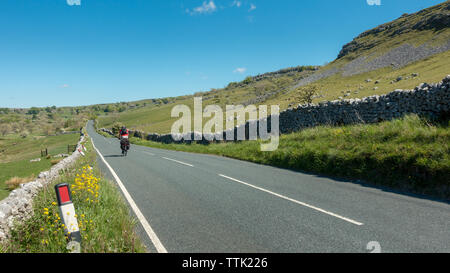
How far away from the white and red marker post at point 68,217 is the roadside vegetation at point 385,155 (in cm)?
760

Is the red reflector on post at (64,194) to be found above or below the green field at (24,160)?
above

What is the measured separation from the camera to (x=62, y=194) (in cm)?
363

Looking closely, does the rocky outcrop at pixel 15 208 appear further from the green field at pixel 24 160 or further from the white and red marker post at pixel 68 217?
the green field at pixel 24 160

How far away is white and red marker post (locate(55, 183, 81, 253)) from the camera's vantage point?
3550 mm

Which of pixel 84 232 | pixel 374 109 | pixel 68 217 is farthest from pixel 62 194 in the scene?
pixel 374 109

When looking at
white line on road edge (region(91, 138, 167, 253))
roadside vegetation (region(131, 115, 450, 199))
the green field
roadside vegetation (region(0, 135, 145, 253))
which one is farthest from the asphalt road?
the green field

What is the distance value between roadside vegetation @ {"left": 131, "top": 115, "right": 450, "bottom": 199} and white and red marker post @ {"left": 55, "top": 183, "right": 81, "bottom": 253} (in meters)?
7.60

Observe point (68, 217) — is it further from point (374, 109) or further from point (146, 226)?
point (374, 109)

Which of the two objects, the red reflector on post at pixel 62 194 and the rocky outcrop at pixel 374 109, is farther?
the rocky outcrop at pixel 374 109

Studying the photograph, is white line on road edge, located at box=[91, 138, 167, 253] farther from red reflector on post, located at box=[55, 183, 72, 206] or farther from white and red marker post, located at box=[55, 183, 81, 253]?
red reflector on post, located at box=[55, 183, 72, 206]

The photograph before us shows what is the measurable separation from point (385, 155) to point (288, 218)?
4723 mm

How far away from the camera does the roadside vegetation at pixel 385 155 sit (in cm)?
632

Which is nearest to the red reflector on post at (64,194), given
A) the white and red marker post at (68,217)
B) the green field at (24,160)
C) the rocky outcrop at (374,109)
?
the white and red marker post at (68,217)
